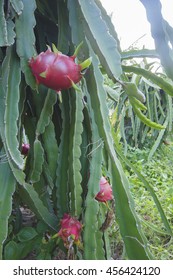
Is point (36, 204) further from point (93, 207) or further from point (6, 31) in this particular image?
point (6, 31)

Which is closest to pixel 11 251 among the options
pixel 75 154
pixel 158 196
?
pixel 75 154

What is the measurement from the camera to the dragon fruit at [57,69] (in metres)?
0.68

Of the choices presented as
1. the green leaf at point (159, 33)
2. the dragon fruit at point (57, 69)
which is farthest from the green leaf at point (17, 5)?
the green leaf at point (159, 33)

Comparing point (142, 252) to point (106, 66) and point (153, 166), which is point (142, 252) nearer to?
point (106, 66)

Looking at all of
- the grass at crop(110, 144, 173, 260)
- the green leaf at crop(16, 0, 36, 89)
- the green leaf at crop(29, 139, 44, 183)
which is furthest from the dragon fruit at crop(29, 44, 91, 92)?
the grass at crop(110, 144, 173, 260)

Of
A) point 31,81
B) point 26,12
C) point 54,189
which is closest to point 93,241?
point 54,189

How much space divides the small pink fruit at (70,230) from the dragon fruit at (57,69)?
275 millimetres

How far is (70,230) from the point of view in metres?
0.74

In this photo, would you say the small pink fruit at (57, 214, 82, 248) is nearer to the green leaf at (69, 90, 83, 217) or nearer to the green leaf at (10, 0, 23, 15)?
the green leaf at (69, 90, 83, 217)

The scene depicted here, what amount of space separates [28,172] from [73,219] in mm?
169

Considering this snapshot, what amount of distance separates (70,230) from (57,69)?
0.32 m

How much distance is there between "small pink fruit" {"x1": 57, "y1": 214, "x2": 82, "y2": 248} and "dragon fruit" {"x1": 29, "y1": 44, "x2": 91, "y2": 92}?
0.90 ft

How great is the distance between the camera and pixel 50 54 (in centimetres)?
70
